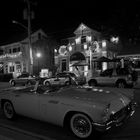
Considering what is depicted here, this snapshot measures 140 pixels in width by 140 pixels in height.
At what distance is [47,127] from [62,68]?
2330 centimetres

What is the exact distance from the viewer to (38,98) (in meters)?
5.30

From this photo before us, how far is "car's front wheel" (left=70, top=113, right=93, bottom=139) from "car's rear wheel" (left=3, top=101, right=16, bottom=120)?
2352 millimetres

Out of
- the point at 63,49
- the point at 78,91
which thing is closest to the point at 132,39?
the point at 63,49

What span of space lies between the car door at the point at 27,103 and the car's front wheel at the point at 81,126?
3.84 ft

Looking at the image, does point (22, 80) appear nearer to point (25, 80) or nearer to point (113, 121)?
point (25, 80)

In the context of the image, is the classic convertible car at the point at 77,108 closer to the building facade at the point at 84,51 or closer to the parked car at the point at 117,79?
the parked car at the point at 117,79

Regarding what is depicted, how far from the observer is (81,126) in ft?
15.0

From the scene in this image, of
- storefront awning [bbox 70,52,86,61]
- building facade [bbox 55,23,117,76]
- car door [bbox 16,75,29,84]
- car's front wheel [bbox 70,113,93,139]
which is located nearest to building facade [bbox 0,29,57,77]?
building facade [bbox 55,23,117,76]

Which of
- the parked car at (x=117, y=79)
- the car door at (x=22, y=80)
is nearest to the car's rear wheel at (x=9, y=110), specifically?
the parked car at (x=117, y=79)

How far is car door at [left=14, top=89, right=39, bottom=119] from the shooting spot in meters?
5.36

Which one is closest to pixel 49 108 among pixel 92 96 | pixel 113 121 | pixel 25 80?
pixel 92 96

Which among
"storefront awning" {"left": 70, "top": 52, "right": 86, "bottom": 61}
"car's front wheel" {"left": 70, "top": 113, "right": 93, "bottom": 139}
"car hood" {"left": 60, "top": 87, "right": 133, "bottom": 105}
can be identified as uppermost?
"storefront awning" {"left": 70, "top": 52, "right": 86, "bottom": 61}

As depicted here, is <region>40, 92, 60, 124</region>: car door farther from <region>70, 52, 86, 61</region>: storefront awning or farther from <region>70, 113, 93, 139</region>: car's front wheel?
<region>70, 52, 86, 61</region>: storefront awning

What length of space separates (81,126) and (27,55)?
30.3 m
